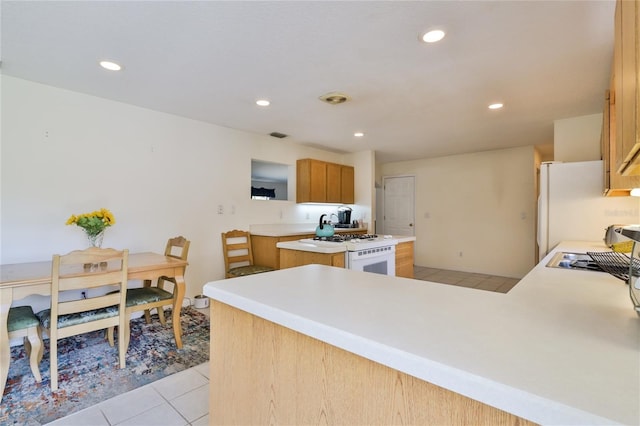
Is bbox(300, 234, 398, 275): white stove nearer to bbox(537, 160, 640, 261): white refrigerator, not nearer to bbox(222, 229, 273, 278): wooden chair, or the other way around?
bbox(222, 229, 273, 278): wooden chair

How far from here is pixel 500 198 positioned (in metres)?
5.31

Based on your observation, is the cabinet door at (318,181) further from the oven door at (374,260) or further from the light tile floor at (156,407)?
the light tile floor at (156,407)

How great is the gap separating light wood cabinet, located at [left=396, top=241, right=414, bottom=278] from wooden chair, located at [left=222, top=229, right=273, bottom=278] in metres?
1.59

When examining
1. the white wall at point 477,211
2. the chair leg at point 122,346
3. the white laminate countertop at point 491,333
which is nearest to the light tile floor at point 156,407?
the chair leg at point 122,346

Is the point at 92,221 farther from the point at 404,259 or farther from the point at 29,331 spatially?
the point at 404,259

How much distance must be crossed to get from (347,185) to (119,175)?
351cm

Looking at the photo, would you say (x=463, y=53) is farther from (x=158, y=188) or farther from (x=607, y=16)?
(x=158, y=188)

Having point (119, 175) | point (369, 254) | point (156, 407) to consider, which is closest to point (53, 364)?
point (156, 407)

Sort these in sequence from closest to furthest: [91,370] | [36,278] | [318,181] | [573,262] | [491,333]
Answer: [491,333] < [573,262] < [36,278] < [91,370] < [318,181]

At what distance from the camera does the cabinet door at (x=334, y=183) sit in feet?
16.5

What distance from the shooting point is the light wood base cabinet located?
2.00 feet

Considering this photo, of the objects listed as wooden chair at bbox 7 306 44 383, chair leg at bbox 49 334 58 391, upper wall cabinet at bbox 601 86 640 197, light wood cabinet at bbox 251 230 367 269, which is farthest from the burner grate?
wooden chair at bbox 7 306 44 383

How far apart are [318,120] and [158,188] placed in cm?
202

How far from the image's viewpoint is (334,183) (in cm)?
515
